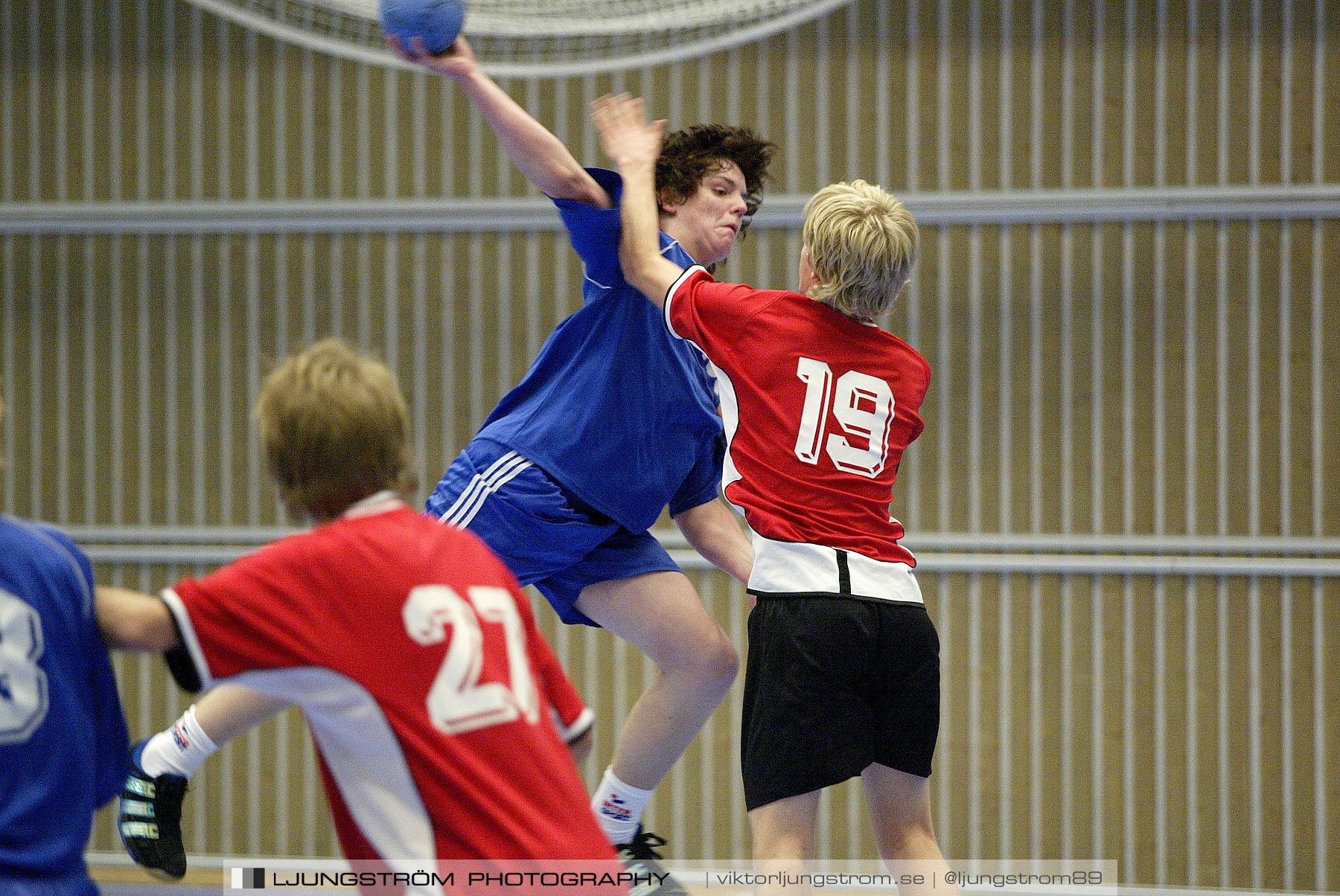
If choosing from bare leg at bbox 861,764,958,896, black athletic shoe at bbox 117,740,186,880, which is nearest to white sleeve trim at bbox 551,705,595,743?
bare leg at bbox 861,764,958,896

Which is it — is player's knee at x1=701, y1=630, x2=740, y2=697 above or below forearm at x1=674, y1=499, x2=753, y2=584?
below

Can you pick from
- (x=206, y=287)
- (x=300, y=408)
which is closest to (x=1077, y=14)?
(x=206, y=287)

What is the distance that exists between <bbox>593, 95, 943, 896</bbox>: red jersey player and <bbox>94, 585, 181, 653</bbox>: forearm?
1.14m

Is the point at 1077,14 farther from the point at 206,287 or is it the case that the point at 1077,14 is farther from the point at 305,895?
the point at 305,895

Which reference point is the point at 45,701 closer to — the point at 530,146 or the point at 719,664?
the point at 530,146

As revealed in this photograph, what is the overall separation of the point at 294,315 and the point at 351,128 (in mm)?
852

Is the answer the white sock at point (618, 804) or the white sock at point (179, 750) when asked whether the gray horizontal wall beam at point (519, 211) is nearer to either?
the white sock at point (618, 804)

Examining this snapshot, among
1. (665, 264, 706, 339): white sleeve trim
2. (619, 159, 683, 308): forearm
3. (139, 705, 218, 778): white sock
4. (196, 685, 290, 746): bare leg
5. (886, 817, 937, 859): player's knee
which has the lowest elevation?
(886, 817, 937, 859): player's knee

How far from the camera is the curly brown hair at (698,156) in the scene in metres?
3.01

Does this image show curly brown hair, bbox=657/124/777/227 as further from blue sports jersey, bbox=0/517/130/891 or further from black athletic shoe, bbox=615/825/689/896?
blue sports jersey, bbox=0/517/130/891

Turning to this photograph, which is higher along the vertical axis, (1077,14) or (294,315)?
(1077,14)

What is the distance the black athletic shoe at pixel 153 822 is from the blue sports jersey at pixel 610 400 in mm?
1029

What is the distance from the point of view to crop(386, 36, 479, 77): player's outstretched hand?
8.12 feet

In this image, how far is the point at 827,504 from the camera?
2.44m
